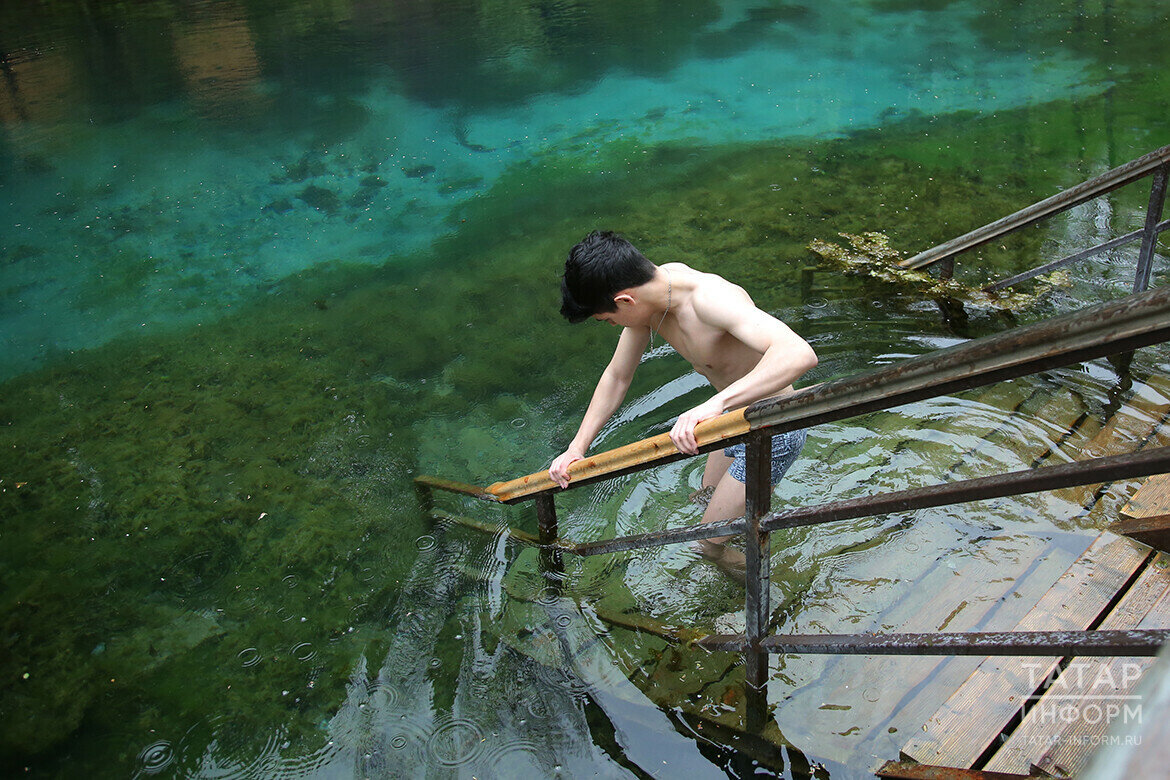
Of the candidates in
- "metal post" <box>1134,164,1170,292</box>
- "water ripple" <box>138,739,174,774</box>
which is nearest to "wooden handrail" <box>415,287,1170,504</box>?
"water ripple" <box>138,739,174,774</box>

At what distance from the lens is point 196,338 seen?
22.1ft

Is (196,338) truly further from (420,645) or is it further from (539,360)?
(420,645)

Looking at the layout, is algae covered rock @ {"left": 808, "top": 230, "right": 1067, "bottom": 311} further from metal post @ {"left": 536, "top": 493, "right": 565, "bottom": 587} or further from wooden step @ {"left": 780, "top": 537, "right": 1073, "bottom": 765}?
metal post @ {"left": 536, "top": 493, "right": 565, "bottom": 587}

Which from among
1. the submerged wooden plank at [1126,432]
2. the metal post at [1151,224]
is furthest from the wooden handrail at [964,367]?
the metal post at [1151,224]

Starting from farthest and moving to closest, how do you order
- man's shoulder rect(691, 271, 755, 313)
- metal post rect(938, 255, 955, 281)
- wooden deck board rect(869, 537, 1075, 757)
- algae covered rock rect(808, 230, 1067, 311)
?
1. algae covered rock rect(808, 230, 1067, 311)
2. metal post rect(938, 255, 955, 281)
3. man's shoulder rect(691, 271, 755, 313)
4. wooden deck board rect(869, 537, 1075, 757)

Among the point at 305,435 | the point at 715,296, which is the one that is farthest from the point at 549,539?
the point at 305,435

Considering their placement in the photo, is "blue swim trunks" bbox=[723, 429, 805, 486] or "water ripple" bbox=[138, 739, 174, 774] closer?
"blue swim trunks" bbox=[723, 429, 805, 486]

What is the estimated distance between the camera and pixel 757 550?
7.37ft

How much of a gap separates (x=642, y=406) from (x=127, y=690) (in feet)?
10.7

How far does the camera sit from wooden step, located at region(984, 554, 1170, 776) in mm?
2051

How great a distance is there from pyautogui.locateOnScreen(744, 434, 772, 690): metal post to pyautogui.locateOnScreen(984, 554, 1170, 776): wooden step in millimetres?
698

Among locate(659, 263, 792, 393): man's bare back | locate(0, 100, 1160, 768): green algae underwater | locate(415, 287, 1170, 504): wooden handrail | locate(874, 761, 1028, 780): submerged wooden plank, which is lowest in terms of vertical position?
locate(0, 100, 1160, 768): green algae underwater

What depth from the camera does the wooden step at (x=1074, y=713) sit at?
2.05 meters

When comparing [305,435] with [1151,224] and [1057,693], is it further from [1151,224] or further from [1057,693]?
[1151,224]
